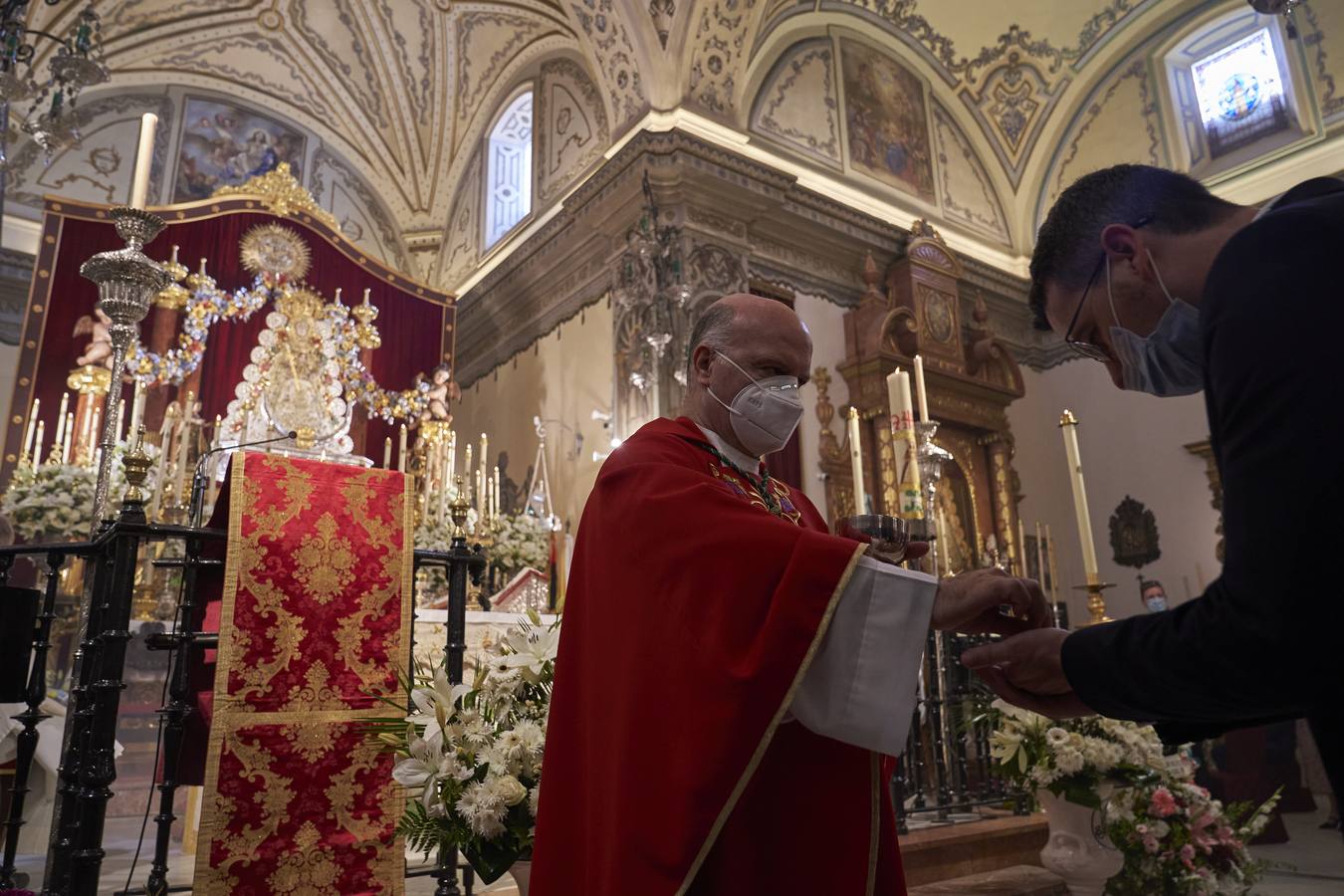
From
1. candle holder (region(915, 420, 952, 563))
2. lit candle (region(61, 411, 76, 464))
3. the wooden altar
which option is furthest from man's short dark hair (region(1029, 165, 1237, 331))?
the wooden altar

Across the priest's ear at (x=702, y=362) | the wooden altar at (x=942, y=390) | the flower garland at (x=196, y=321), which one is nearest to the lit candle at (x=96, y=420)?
the flower garland at (x=196, y=321)

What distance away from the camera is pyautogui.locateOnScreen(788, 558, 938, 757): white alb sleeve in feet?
4.66

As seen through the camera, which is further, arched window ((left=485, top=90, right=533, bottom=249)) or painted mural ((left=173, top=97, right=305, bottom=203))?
arched window ((left=485, top=90, right=533, bottom=249))

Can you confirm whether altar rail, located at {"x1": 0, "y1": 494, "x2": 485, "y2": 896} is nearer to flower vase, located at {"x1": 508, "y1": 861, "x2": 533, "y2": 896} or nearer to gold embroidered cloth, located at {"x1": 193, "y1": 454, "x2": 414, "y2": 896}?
gold embroidered cloth, located at {"x1": 193, "y1": 454, "x2": 414, "y2": 896}

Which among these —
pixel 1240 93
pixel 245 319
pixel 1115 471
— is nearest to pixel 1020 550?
pixel 1115 471

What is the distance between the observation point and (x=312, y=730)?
9.99ft

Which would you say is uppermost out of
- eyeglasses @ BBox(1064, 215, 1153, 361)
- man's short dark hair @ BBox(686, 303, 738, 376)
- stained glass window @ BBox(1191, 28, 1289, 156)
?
stained glass window @ BBox(1191, 28, 1289, 156)

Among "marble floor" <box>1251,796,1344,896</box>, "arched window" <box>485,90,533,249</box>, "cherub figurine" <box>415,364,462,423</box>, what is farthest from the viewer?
"arched window" <box>485,90,533,249</box>

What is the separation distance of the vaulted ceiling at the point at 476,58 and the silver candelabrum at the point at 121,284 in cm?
692

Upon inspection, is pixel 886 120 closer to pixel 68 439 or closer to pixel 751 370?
pixel 68 439

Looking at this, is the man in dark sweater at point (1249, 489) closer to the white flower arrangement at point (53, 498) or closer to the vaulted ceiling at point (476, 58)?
the white flower arrangement at point (53, 498)

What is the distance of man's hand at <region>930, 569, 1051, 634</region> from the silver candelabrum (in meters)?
2.96

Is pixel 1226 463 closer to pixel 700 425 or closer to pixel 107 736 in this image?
pixel 700 425

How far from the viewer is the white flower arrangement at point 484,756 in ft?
6.75
